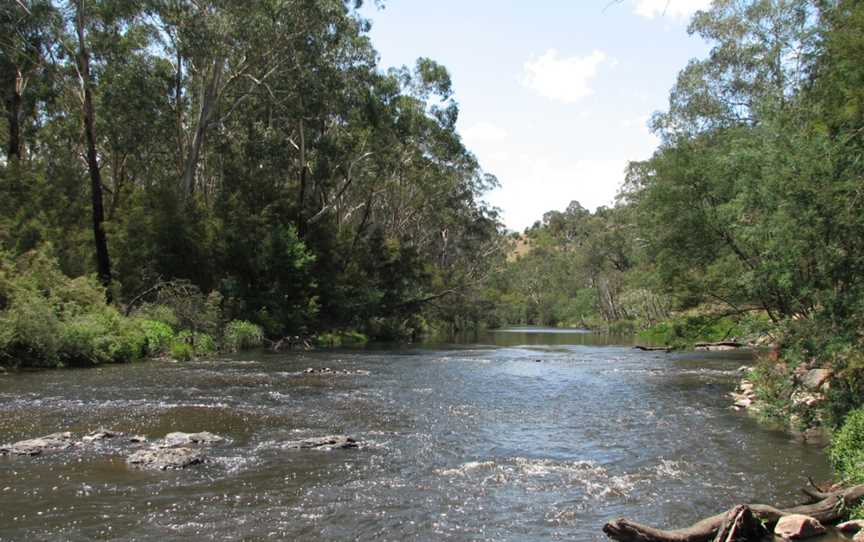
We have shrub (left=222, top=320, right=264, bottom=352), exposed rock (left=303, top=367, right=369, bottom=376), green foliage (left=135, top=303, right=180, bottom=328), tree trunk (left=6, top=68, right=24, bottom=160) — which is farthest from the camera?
tree trunk (left=6, top=68, right=24, bottom=160)

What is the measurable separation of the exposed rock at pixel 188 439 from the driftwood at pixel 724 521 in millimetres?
6915

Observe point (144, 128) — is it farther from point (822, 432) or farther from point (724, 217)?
point (822, 432)

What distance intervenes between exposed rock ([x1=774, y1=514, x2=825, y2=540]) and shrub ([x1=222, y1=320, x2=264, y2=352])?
27.5m

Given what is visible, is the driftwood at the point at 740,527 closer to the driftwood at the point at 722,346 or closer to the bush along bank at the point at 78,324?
the bush along bank at the point at 78,324

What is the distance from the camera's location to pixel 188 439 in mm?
11328

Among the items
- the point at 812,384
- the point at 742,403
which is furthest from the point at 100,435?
the point at 742,403

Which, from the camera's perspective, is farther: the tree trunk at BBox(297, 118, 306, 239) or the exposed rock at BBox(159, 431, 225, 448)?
the tree trunk at BBox(297, 118, 306, 239)

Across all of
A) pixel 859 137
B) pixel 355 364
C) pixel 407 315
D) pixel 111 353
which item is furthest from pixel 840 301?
pixel 407 315

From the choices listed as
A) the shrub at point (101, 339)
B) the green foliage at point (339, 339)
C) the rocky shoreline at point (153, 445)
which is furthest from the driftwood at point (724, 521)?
the green foliage at point (339, 339)

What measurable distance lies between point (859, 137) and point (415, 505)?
946 cm

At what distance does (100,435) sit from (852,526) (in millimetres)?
10662

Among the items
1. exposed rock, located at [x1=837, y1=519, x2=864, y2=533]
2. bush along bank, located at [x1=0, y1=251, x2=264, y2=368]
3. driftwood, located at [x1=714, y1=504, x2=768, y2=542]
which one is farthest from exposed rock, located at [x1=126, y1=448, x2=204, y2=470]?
bush along bank, located at [x1=0, y1=251, x2=264, y2=368]

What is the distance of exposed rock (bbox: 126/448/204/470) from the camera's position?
32.1ft

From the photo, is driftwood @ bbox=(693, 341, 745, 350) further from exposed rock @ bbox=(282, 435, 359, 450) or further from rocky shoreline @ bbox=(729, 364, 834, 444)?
exposed rock @ bbox=(282, 435, 359, 450)
